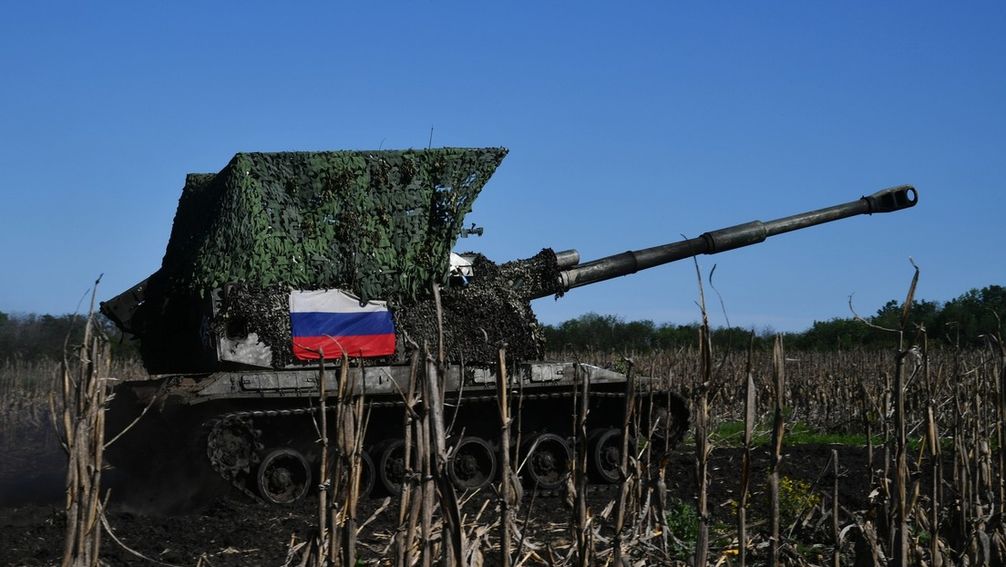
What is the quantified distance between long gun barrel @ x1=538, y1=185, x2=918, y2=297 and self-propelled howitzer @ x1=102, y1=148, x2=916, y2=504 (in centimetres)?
11

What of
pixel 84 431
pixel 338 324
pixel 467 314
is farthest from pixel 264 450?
pixel 84 431

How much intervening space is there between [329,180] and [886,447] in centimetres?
825

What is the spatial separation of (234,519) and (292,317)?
223 cm

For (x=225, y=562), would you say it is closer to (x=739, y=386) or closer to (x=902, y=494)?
(x=902, y=494)

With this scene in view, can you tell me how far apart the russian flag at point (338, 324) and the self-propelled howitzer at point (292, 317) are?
0.24ft

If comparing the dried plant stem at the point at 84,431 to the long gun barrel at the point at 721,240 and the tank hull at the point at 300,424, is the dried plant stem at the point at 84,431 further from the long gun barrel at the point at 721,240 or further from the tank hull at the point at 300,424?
the long gun barrel at the point at 721,240

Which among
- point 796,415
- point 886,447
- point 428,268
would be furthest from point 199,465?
point 796,415

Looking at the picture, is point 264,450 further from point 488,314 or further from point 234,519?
point 488,314

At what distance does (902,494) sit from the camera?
4211 millimetres

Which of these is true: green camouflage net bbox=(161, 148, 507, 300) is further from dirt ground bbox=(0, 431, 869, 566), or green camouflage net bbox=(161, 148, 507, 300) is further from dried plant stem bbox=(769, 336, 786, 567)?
dried plant stem bbox=(769, 336, 786, 567)

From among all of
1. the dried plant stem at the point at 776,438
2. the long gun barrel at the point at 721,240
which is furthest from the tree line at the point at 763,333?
the dried plant stem at the point at 776,438

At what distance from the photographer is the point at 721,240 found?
14.9 metres

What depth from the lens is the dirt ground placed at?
28.1 feet

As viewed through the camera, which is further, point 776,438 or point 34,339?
point 34,339
